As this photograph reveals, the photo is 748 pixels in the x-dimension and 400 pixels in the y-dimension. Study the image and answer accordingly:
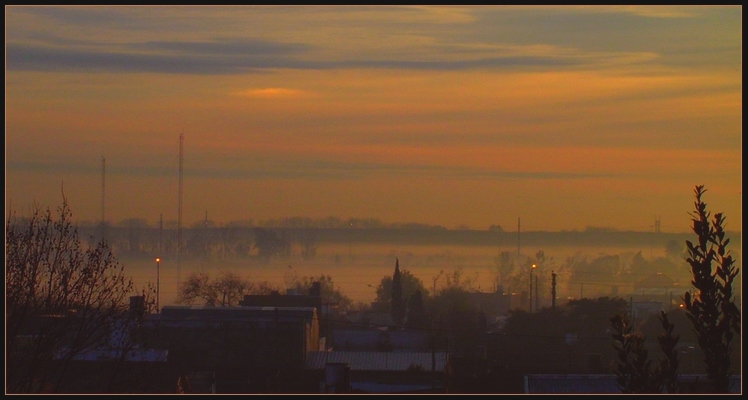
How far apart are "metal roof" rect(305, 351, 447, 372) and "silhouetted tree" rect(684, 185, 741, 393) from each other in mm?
12271

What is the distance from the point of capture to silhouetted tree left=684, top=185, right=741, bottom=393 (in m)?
5.87

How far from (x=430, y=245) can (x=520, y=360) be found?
40729 mm

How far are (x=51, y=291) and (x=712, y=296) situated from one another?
5778 mm

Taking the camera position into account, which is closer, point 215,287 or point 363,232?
point 215,287

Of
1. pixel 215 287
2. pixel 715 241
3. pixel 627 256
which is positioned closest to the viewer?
pixel 715 241

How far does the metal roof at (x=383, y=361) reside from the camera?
18.6m

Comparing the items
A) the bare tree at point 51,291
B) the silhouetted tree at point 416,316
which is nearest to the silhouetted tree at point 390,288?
the silhouetted tree at point 416,316

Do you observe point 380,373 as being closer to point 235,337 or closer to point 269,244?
point 235,337

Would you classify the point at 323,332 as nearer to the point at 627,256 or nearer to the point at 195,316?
the point at 195,316

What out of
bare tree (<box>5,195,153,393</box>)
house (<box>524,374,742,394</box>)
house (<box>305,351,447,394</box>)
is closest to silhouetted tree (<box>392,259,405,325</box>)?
house (<box>305,351,447,394</box>)

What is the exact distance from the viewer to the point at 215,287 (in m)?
36.7

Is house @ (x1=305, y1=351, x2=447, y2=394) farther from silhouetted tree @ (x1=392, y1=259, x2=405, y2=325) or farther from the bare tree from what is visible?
silhouetted tree @ (x1=392, y1=259, x2=405, y2=325)

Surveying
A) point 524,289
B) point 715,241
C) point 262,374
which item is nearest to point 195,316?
point 262,374

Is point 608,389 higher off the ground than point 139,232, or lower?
lower
